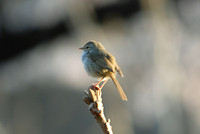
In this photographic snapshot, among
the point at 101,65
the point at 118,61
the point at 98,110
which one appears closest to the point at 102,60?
the point at 101,65

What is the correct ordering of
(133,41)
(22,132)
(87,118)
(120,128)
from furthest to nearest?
(133,41)
(87,118)
(22,132)
(120,128)

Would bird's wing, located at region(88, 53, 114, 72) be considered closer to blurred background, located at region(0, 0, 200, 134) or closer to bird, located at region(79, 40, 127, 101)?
bird, located at region(79, 40, 127, 101)

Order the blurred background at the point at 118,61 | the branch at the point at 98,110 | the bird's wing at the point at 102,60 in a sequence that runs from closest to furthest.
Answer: the branch at the point at 98,110 < the bird's wing at the point at 102,60 < the blurred background at the point at 118,61

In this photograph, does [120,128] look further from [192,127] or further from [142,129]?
[192,127]

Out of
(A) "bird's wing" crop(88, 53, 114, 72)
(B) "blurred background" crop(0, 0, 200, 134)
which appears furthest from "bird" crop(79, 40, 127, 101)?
(B) "blurred background" crop(0, 0, 200, 134)

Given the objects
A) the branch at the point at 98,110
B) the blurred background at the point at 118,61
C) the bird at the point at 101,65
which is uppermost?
the blurred background at the point at 118,61

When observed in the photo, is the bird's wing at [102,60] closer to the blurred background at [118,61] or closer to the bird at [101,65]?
the bird at [101,65]

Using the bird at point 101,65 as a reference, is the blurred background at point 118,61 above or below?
above

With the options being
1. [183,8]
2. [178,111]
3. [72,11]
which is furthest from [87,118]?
[183,8]

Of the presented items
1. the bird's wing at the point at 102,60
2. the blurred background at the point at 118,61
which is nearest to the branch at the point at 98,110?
the bird's wing at the point at 102,60
